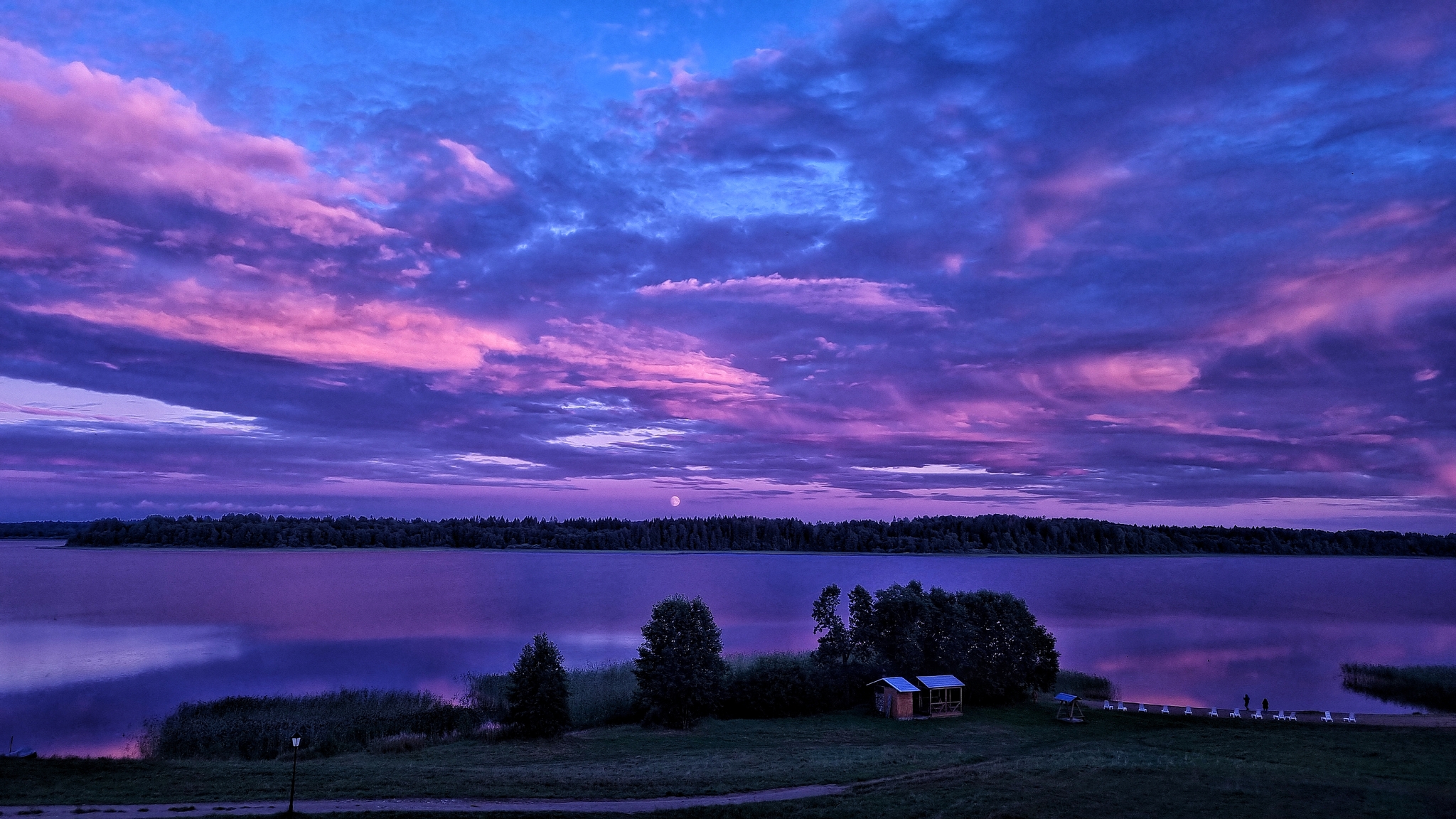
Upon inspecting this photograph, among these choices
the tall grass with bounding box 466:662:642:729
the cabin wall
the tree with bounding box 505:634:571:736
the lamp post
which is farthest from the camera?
the cabin wall

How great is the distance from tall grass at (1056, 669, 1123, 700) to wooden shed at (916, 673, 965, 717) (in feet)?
38.7

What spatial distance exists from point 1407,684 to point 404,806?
248 feet

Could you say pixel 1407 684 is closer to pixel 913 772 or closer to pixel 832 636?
pixel 832 636

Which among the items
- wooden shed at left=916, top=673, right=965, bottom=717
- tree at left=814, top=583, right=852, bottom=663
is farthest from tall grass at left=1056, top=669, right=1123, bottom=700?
tree at left=814, top=583, right=852, bottom=663

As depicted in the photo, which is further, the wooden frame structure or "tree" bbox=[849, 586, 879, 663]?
"tree" bbox=[849, 586, 879, 663]

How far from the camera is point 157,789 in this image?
88.4ft

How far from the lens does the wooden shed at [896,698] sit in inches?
1989

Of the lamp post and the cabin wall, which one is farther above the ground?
the lamp post

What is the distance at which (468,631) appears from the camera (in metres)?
91.8

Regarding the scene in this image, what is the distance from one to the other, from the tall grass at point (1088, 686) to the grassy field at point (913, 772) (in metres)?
15.7

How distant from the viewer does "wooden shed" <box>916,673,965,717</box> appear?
51375 mm

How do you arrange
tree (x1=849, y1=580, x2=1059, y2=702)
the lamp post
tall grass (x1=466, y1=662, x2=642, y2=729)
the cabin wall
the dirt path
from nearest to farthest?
1. the lamp post
2. the dirt path
3. tall grass (x1=466, y1=662, x2=642, y2=729)
4. the cabin wall
5. tree (x1=849, y1=580, x2=1059, y2=702)

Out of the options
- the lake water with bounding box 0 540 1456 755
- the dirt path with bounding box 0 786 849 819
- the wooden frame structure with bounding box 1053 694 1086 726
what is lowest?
the lake water with bounding box 0 540 1456 755

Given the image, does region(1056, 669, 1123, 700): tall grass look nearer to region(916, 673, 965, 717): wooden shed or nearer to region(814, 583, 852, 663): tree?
region(916, 673, 965, 717): wooden shed
